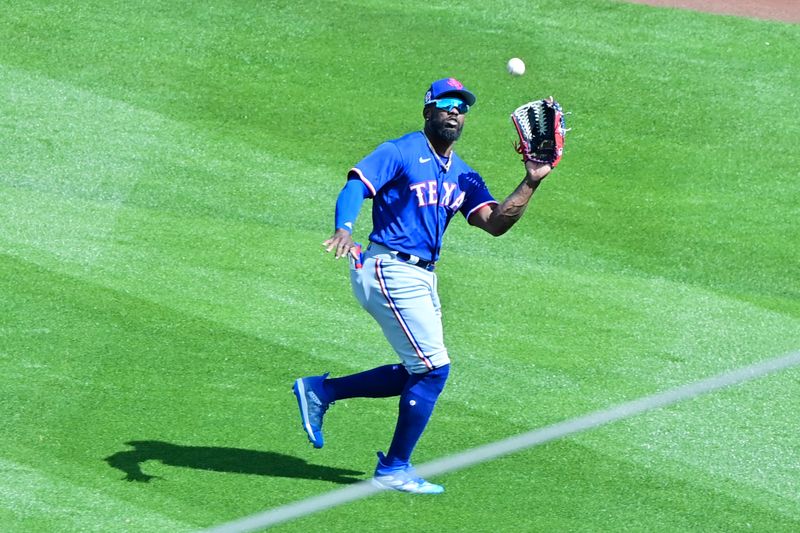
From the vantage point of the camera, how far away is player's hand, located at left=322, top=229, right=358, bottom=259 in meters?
6.43

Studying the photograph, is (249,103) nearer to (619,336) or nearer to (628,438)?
(619,336)

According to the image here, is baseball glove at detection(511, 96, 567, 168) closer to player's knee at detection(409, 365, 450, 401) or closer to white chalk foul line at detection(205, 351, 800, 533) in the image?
player's knee at detection(409, 365, 450, 401)

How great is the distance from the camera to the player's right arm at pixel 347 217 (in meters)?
6.46

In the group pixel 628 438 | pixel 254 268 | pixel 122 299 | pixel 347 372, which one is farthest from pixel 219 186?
pixel 628 438

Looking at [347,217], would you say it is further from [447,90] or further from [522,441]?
[522,441]

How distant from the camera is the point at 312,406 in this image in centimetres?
724

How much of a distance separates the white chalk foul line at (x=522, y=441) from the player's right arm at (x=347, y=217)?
53.4 inches

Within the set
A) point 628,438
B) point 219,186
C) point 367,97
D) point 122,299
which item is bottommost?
point 628,438

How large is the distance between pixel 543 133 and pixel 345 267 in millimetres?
3332

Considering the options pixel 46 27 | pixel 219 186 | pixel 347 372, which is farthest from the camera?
pixel 46 27

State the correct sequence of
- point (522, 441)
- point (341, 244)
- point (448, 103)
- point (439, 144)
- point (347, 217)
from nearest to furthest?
point (341, 244) < point (347, 217) < point (448, 103) < point (439, 144) < point (522, 441)

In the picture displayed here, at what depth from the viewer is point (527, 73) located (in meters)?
13.1

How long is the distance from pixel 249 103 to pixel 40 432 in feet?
18.8

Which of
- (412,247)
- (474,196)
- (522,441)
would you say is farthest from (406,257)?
(522,441)
